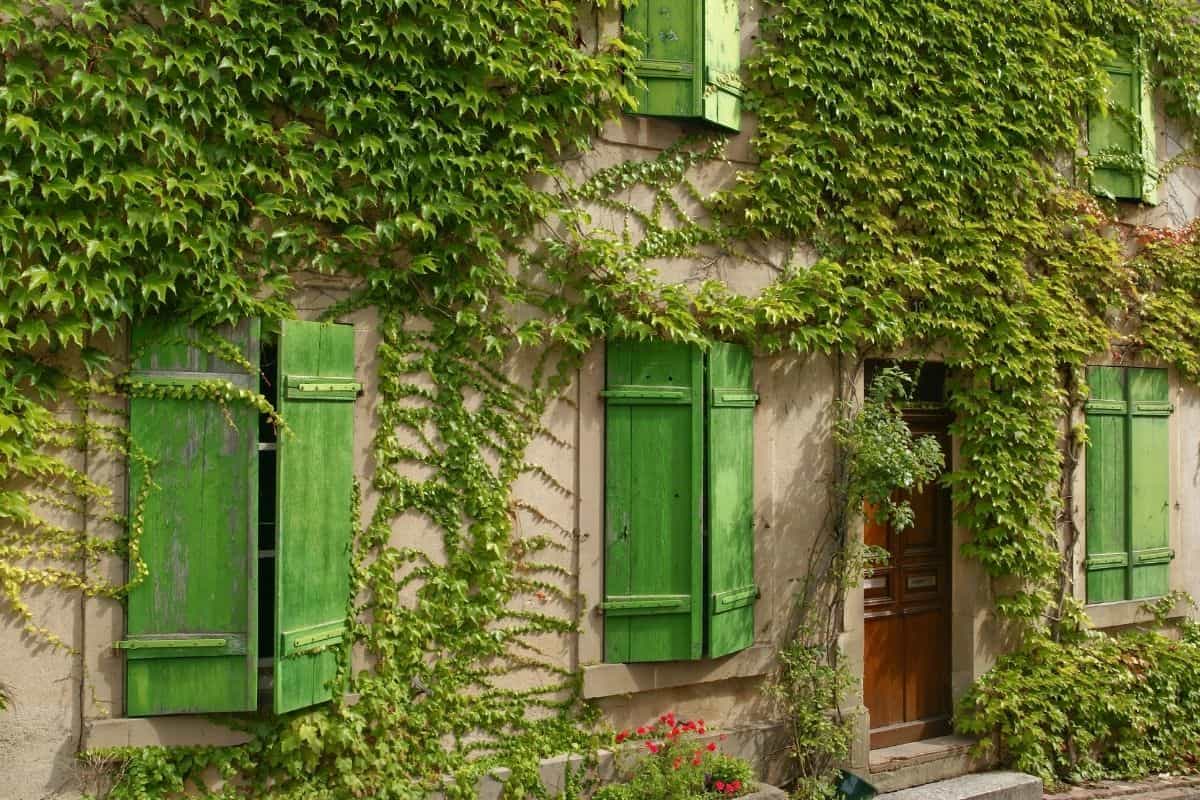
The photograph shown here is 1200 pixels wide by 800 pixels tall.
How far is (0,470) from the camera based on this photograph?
13.8 ft

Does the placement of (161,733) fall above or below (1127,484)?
below

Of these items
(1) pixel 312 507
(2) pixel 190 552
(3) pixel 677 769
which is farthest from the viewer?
(3) pixel 677 769

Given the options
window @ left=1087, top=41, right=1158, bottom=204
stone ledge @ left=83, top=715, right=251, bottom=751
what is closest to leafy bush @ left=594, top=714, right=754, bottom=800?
stone ledge @ left=83, top=715, right=251, bottom=751

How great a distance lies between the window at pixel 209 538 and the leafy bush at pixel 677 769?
6.38 feet

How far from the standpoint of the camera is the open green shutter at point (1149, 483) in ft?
25.5

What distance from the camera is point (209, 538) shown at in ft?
14.8

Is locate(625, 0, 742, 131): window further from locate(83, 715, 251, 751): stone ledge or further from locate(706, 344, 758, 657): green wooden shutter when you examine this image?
locate(83, 715, 251, 751): stone ledge

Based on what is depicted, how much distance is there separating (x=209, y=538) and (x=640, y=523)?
239 cm

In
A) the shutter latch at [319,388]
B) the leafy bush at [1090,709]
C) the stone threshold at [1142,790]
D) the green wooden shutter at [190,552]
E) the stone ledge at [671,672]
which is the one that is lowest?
the stone threshold at [1142,790]

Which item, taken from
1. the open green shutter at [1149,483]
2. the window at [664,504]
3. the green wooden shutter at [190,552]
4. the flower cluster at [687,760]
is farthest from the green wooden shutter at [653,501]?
the open green shutter at [1149,483]

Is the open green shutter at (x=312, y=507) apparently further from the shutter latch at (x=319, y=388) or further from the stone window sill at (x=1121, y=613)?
the stone window sill at (x=1121, y=613)

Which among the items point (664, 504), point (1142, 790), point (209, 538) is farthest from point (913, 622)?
point (209, 538)

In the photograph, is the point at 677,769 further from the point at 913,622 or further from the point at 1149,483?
the point at 1149,483

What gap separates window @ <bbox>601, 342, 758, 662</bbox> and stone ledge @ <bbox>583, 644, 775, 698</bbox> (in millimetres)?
100
